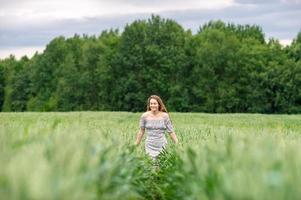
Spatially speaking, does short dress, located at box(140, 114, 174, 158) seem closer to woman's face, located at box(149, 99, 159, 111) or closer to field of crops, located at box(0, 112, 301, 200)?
woman's face, located at box(149, 99, 159, 111)

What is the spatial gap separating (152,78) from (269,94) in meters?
13.6

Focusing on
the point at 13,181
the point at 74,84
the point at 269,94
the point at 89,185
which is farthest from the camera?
the point at 74,84

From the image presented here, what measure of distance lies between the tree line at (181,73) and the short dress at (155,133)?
58.6 metres

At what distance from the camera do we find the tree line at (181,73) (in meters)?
72.8

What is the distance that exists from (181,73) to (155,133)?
6301cm

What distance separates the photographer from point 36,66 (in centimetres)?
9500

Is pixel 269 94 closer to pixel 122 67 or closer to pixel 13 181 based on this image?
pixel 122 67

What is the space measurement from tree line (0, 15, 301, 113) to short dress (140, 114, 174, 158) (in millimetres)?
58598

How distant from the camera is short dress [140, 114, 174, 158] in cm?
1396

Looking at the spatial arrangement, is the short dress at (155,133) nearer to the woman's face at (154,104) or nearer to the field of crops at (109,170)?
the woman's face at (154,104)

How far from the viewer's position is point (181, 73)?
76812 millimetres

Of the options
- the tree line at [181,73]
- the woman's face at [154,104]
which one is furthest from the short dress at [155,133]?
the tree line at [181,73]

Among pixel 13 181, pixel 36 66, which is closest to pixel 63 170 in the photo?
pixel 13 181

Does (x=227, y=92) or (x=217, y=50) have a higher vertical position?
(x=217, y=50)
